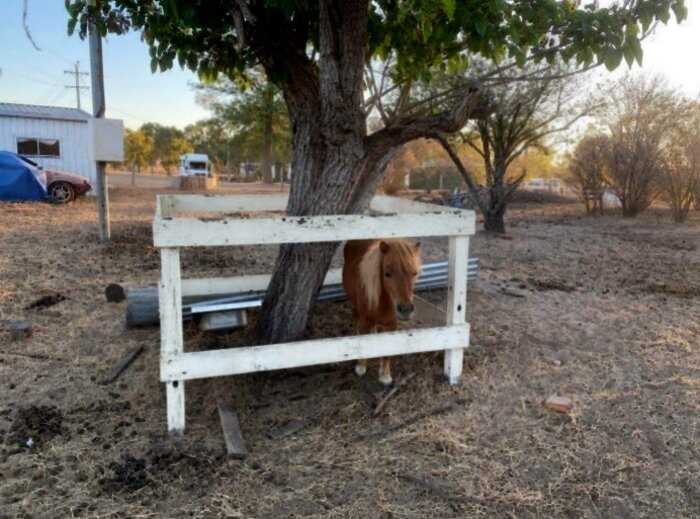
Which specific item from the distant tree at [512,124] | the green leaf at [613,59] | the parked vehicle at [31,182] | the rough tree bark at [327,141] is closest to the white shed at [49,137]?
the parked vehicle at [31,182]

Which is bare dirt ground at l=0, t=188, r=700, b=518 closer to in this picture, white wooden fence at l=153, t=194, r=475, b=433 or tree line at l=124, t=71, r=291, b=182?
white wooden fence at l=153, t=194, r=475, b=433

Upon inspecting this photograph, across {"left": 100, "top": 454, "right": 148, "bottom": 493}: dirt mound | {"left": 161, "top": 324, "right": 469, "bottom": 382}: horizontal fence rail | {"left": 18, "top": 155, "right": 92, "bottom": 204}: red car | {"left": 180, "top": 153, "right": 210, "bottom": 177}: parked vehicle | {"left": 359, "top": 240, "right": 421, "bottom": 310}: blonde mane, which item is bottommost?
{"left": 100, "top": 454, "right": 148, "bottom": 493}: dirt mound

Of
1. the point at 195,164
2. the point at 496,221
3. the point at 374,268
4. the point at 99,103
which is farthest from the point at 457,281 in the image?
the point at 195,164

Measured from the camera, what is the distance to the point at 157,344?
4.15 m

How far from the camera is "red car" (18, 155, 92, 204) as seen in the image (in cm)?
1522

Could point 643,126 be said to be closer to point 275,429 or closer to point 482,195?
point 482,195

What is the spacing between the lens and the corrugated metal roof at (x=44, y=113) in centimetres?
1825

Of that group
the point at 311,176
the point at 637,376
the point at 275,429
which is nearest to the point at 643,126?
the point at 637,376

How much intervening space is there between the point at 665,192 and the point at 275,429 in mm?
16784

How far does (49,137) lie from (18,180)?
5.48 metres

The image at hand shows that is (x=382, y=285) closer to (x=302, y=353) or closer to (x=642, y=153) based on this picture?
(x=302, y=353)

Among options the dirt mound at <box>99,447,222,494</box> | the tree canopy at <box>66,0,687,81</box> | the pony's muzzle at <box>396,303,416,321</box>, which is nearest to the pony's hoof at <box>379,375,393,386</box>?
the pony's muzzle at <box>396,303,416,321</box>

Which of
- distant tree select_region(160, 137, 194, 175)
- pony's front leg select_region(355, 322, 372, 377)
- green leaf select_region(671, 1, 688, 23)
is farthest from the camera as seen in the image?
distant tree select_region(160, 137, 194, 175)

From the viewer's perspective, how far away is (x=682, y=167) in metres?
15.0
